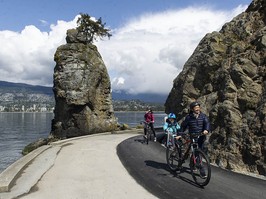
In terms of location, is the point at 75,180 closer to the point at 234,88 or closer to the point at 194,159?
the point at 194,159

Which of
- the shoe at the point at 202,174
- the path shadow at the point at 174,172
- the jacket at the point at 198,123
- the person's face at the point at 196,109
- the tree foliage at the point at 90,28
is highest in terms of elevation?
the tree foliage at the point at 90,28

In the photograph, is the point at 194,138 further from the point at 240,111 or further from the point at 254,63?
the point at 254,63

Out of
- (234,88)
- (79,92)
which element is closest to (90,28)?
(79,92)

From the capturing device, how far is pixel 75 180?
10.2 meters

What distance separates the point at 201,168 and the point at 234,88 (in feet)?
19.9

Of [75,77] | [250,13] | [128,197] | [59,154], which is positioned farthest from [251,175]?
[75,77]

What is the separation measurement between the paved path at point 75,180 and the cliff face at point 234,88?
4.23 meters

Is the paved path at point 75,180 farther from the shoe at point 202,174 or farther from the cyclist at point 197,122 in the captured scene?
the cyclist at point 197,122

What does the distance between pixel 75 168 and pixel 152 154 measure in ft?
15.0

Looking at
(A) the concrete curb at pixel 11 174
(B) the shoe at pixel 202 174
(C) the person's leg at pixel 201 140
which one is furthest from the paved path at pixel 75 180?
(C) the person's leg at pixel 201 140

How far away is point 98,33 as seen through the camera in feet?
133

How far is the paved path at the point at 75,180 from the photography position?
27.9 feet

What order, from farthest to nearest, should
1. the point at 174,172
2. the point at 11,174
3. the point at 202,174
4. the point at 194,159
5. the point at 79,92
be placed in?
1. the point at 79,92
2. the point at 174,172
3. the point at 11,174
4. the point at 194,159
5. the point at 202,174

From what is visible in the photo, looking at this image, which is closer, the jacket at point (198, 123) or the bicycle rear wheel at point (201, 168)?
the bicycle rear wheel at point (201, 168)
